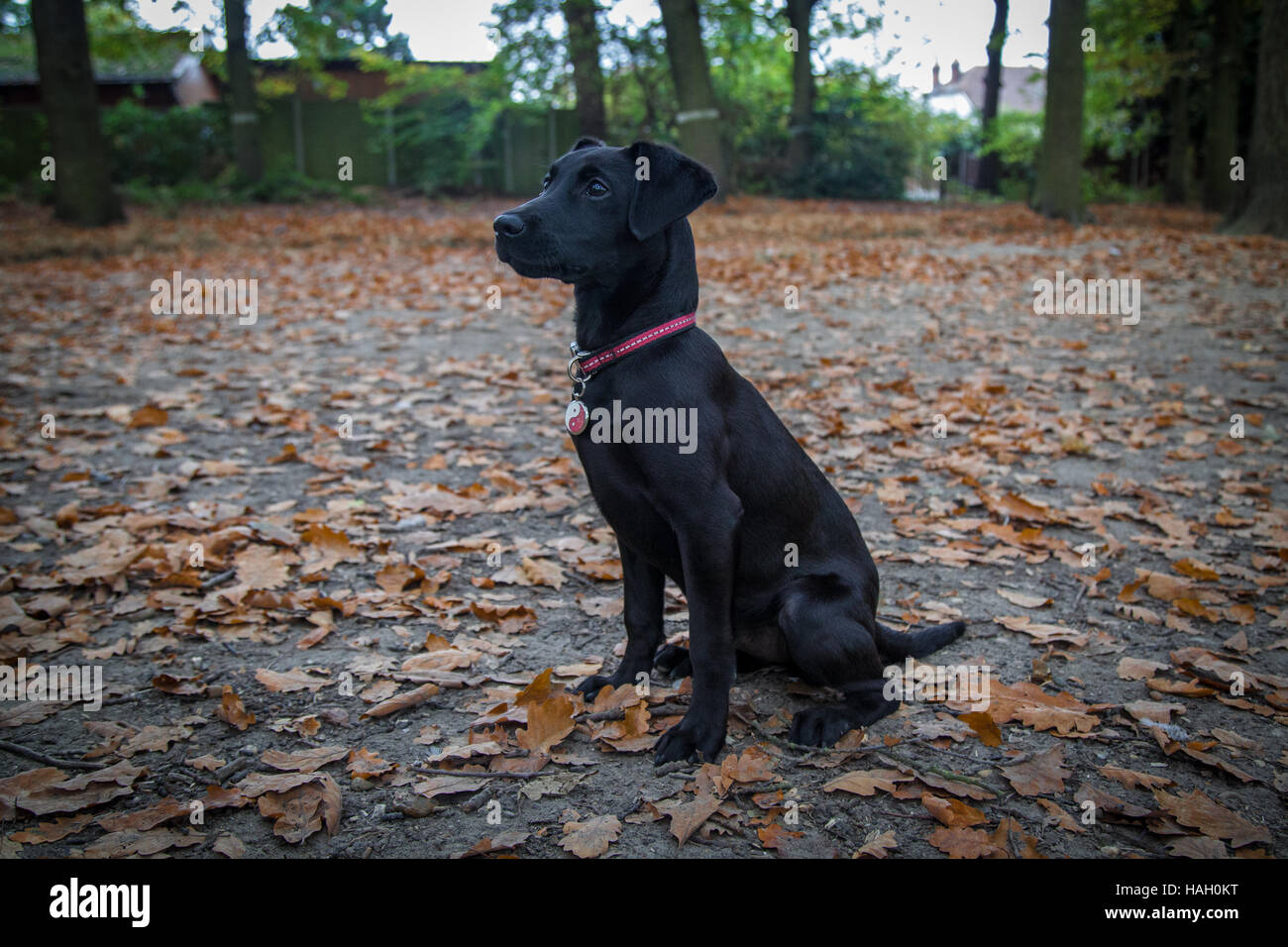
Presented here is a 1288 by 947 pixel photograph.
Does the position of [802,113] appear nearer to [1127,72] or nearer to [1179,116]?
[1127,72]

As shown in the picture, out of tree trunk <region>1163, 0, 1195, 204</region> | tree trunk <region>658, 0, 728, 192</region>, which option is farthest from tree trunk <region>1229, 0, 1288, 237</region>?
tree trunk <region>1163, 0, 1195, 204</region>

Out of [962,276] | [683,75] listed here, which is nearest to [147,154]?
[683,75]

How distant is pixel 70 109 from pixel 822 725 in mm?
17707

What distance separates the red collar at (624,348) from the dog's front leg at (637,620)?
605 millimetres

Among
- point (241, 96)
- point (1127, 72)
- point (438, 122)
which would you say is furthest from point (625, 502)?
point (438, 122)

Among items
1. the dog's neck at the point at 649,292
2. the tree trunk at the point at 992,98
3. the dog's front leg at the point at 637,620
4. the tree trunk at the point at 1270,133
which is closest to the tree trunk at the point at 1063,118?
the tree trunk at the point at 1270,133

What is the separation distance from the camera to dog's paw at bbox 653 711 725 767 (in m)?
2.72

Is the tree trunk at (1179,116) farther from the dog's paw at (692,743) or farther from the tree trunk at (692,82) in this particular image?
the dog's paw at (692,743)

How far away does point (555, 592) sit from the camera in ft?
13.3

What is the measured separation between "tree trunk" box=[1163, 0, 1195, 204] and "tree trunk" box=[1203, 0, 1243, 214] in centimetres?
321

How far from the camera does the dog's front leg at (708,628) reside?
2.59 m

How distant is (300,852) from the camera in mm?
2363

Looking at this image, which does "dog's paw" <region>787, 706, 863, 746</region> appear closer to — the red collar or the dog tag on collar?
the dog tag on collar
